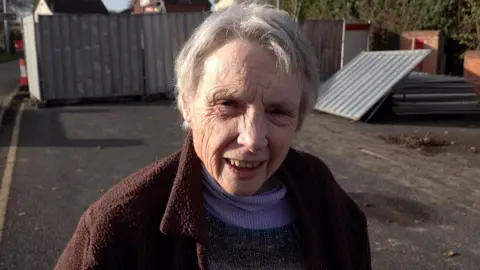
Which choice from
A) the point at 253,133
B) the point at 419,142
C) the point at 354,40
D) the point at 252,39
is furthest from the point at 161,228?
the point at 354,40

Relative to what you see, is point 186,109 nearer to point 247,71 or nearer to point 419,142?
point 247,71

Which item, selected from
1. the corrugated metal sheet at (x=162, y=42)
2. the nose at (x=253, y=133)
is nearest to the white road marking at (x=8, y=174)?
the nose at (x=253, y=133)

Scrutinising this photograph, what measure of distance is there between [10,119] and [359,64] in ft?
25.6

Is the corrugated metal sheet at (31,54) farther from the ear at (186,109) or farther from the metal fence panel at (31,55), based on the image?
the ear at (186,109)

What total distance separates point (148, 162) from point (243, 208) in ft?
18.0

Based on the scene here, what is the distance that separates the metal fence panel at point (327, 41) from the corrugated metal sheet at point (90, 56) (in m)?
4.95

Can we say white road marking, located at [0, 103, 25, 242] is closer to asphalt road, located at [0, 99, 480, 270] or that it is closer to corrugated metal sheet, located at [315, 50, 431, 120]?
asphalt road, located at [0, 99, 480, 270]

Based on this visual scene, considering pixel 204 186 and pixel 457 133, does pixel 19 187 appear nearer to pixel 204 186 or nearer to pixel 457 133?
pixel 204 186

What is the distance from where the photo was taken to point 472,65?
39.6ft

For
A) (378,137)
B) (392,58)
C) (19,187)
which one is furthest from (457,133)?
(19,187)

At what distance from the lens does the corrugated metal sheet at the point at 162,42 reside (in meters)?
13.0

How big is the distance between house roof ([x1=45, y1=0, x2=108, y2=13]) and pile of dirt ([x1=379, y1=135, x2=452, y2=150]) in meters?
44.6

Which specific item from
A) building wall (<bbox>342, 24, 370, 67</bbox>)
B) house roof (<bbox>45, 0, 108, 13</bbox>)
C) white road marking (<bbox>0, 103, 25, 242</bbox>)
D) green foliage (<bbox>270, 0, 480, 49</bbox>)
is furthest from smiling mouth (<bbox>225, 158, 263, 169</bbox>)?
house roof (<bbox>45, 0, 108, 13</bbox>)

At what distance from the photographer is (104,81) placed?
12875mm
